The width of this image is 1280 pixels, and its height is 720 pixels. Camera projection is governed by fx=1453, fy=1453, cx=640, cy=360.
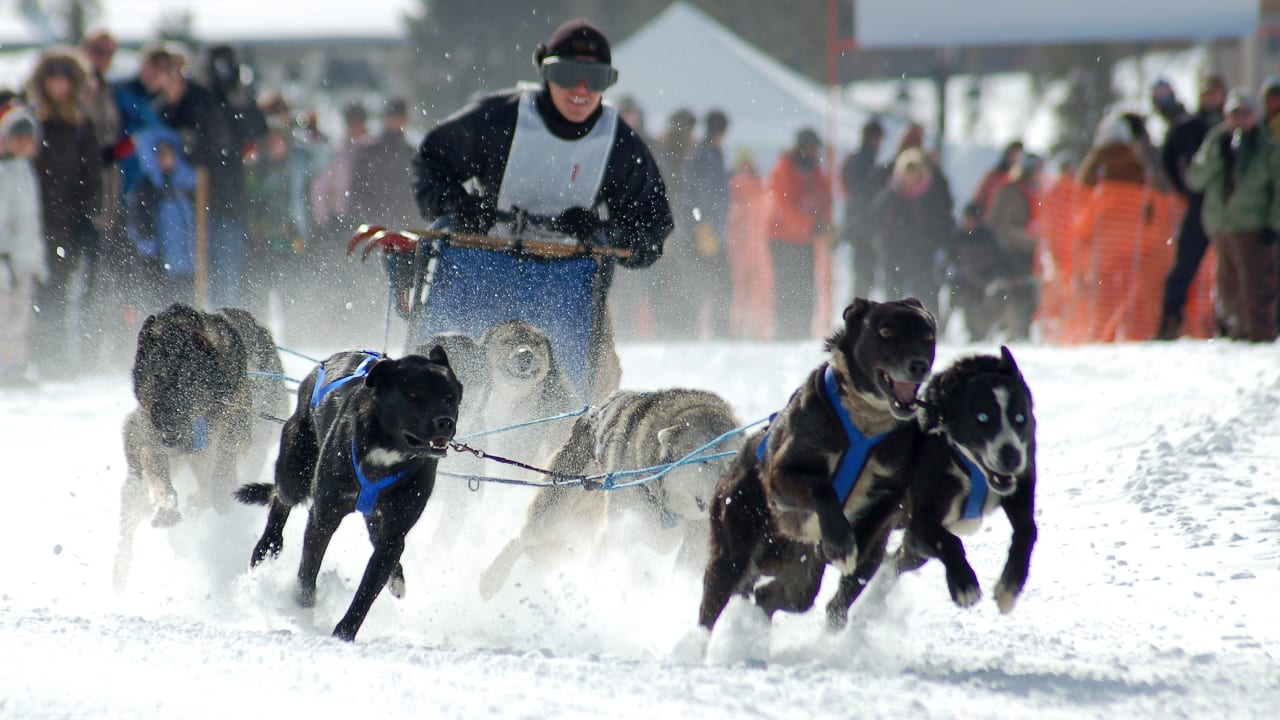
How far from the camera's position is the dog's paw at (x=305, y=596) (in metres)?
3.88

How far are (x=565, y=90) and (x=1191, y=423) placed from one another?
2961 mm

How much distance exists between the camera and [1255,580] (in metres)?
4.07

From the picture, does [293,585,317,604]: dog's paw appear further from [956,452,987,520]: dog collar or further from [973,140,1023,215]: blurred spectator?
→ [973,140,1023,215]: blurred spectator

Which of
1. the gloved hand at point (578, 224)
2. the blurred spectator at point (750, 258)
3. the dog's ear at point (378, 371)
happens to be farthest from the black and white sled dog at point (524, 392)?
the blurred spectator at point (750, 258)

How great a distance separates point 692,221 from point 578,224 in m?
6.55

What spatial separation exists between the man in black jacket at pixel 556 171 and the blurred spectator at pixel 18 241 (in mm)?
4307

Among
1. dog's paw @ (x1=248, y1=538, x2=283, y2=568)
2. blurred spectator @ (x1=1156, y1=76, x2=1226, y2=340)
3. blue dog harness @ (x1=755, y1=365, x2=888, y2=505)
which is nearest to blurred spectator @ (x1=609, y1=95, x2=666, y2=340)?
blurred spectator @ (x1=1156, y1=76, x2=1226, y2=340)

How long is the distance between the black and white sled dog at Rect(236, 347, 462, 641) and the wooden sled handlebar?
111cm

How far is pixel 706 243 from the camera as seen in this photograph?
38.6ft

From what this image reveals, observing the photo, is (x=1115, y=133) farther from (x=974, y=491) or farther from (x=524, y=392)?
(x=974, y=491)

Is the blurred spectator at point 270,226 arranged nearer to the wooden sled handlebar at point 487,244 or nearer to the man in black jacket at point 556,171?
the man in black jacket at point 556,171

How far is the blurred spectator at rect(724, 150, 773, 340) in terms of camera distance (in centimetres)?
1238

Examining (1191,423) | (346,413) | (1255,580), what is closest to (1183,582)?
(1255,580)

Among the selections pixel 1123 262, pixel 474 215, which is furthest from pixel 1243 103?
pixel 474 215
